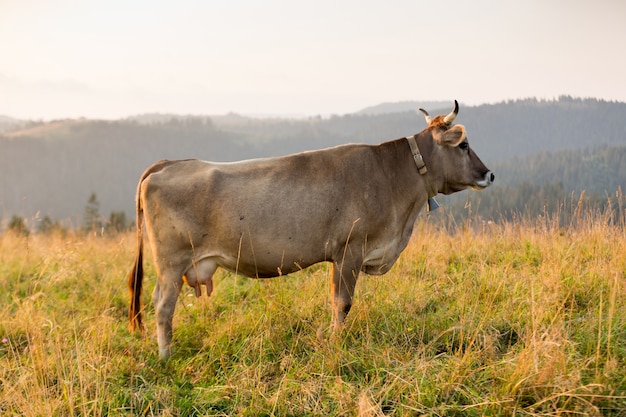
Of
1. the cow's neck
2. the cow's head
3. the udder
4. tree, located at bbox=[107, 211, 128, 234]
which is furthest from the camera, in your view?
tree, located at bbox=[107, 211, 128, 234]

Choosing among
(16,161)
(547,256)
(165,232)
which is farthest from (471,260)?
(16,161)

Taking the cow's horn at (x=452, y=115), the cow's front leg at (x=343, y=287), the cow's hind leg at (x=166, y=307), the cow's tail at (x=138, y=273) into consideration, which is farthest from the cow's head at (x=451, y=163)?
the cow's hind leg at (x=166, y=307)

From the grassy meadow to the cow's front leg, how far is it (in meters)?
0.14

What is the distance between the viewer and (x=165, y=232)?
17.7 feet

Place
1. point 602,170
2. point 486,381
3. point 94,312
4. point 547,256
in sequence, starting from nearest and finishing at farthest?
point 486,381
point 94,312
point 547,256
point 602,170

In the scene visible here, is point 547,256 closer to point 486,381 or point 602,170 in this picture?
point 486,381

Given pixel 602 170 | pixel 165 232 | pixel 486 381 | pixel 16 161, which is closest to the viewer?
pixel 486 381

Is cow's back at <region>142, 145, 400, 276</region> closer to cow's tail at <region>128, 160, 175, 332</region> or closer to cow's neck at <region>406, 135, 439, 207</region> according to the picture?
cow's tail at <region>128, 160, 175, 332</region>

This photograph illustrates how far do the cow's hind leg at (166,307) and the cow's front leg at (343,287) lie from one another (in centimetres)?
163

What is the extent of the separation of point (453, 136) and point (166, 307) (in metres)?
3.65

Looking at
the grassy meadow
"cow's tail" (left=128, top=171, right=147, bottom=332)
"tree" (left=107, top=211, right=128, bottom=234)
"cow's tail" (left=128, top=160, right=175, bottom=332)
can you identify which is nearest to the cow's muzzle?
the grassy meadow

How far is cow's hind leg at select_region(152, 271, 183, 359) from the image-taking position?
5418 millimetres

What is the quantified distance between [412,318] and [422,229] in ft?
16.5

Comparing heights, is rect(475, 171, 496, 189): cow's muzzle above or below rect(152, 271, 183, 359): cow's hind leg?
above
